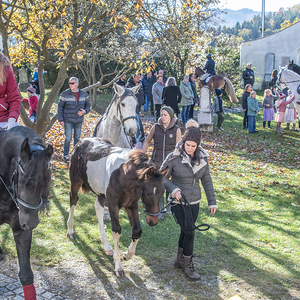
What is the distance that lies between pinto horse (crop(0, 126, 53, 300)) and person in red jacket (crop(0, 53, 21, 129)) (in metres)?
0.42

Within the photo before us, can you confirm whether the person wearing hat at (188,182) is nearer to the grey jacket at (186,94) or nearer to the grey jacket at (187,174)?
the grey jacket at (187,174)

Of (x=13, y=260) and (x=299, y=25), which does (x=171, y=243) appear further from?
(x=299, y=25)

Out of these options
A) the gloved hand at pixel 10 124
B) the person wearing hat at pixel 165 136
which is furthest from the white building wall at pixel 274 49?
the gloved hand at pixel 10 124

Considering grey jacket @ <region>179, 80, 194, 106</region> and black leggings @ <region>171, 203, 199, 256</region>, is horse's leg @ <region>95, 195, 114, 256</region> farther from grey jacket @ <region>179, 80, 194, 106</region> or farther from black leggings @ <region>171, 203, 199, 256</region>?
grey jacket @ <region>179, 80, 194, 106</region>

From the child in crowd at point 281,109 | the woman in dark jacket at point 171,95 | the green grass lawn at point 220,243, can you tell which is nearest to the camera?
the green grass lawn at point 220,243

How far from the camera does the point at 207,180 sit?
4965 millimetres

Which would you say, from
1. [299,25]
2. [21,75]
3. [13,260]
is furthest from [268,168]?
[299,25]

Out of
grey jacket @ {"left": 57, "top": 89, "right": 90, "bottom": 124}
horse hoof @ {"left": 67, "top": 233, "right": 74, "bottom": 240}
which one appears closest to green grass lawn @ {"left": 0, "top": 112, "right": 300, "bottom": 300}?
horse hoof @ {"left": 67, "top": 233, "right": 74, "bottom": 240}

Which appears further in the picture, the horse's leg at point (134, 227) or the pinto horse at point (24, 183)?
the horse's leg at point (134, 227)

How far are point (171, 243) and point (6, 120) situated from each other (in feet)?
10.8

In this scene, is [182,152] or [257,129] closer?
[182,152]

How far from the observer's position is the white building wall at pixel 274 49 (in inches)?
1281

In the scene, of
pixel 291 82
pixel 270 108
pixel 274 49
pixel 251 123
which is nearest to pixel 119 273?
pixel 251 123

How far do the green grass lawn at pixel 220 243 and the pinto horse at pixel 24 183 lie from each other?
137 centimetres
